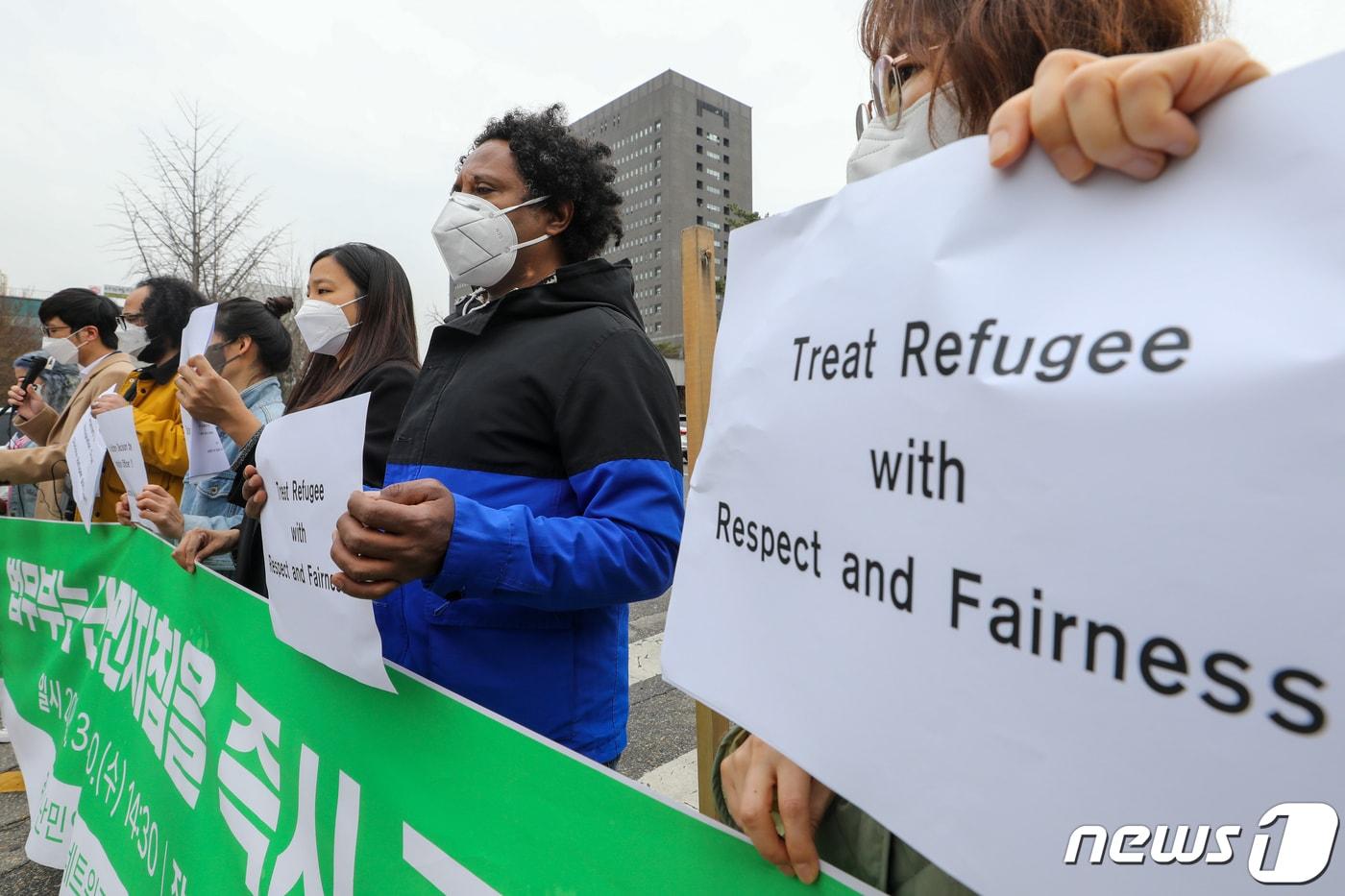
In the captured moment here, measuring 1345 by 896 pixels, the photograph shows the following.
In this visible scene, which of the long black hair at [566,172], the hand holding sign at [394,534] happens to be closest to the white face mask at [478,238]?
the long black hair at [566,172]

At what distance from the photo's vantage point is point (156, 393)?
3.23 m

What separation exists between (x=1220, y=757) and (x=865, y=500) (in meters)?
0.31

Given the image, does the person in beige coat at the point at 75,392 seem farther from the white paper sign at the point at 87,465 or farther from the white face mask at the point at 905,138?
the white face mask at the point at 905,138

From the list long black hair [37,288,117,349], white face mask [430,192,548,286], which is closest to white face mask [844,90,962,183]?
white face mask [430,192,548,286]

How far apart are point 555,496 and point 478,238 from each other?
785mm

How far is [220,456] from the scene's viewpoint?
273cm

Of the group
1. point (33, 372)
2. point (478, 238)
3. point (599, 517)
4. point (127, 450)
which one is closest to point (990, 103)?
point (599, 517)

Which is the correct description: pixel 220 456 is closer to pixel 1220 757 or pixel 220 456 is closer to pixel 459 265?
pixel 459 265

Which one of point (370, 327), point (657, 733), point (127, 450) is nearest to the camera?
point (370, 327)

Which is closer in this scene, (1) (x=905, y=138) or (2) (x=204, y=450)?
(1) (x=905, y=138)

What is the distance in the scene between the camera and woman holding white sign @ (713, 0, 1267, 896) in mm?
515

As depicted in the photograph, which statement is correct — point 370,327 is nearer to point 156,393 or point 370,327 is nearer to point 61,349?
point 156,393

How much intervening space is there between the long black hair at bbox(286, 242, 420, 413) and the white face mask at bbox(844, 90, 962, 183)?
1720 mm

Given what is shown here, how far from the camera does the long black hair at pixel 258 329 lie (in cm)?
301
